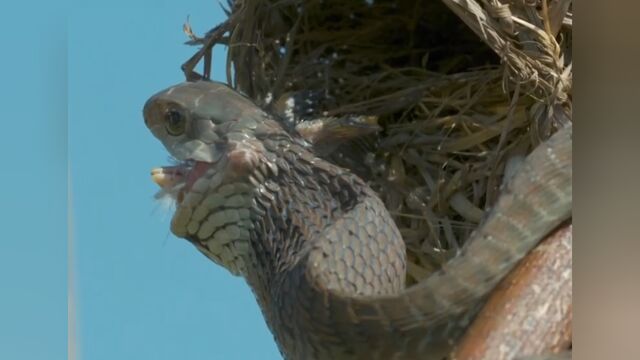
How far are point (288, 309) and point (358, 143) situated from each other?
5.9 inches

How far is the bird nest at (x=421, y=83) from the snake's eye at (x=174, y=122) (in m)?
0.04

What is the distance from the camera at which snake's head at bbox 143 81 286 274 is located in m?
0.90

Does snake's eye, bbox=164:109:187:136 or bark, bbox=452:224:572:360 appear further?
snake's eye, bbox=164:109:187:136

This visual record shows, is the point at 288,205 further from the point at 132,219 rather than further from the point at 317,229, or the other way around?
the point at 132,219

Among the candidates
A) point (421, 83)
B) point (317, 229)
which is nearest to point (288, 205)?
point (317, 229)

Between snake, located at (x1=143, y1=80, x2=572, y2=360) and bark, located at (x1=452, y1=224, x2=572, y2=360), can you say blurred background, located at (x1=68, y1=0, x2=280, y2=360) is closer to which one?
snake, located at (x1=143, y1=80, x2=572, y2=360)

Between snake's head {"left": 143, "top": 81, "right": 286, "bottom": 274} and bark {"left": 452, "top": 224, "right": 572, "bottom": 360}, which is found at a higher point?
snake's head {"left": 143, "top": 81, "right": 286, "bottom": 274}

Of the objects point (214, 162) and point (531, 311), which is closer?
point (531, 311)

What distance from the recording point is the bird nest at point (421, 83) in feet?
Answer: 2.60

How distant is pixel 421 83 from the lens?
851 mm

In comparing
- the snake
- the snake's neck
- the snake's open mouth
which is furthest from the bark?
the snake's open mouth

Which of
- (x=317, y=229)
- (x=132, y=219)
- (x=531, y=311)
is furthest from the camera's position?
(x=132, y=219)

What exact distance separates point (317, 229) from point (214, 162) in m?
0.11

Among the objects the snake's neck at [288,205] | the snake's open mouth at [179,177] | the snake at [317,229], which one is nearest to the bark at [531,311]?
the snake at [317,229]
